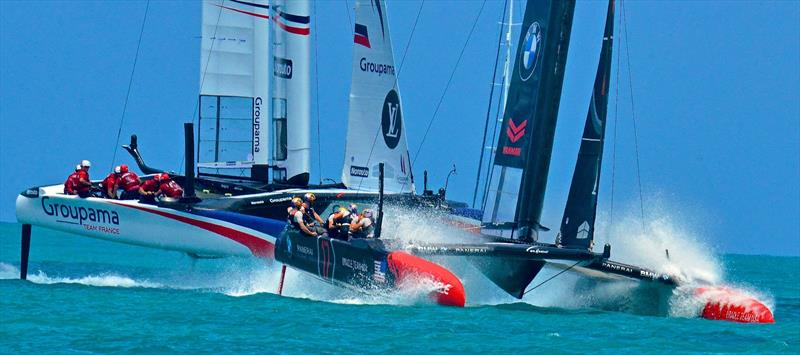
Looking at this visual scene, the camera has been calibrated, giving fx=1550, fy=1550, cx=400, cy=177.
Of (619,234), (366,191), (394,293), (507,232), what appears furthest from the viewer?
(366,191)

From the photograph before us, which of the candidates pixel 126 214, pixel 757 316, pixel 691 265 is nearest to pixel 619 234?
pixel 691 265

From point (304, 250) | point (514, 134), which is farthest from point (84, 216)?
point (514, 134)

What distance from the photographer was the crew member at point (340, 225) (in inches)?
798

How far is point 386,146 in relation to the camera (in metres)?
27.6

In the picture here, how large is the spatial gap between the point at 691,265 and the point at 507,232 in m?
2.46

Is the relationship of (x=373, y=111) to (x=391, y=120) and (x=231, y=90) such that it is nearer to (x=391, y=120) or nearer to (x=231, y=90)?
(x=391, y=120)

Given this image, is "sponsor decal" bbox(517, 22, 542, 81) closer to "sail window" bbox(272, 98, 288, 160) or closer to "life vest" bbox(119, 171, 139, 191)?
"life vest" bbox(119, 171, 139, 191)

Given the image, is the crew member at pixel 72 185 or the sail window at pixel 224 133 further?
the sail window at pixel 224 133

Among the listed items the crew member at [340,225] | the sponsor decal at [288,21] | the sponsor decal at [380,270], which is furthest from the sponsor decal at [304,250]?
the sponsor decal at [288,21]

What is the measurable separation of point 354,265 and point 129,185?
671cm

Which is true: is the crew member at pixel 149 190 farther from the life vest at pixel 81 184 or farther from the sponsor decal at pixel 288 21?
the sponsor decal at pixel 288 21

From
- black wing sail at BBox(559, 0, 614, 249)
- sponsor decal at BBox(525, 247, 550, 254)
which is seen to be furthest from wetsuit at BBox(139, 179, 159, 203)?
sponsor decal at BBox(525, 247, 550, 254)

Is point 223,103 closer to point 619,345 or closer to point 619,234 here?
point 619,234

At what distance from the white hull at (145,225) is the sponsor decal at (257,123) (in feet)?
13.7
